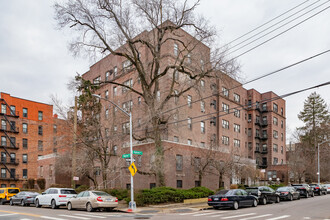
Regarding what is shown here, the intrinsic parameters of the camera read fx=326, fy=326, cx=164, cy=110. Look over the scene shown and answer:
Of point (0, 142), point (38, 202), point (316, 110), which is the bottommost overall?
point (38, 202)

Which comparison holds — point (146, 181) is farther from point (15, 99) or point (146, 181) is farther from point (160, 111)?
point (15, 99)

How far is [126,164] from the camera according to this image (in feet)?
127

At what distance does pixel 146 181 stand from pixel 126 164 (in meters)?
3.28

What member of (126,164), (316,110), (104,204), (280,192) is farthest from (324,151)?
(104,204)

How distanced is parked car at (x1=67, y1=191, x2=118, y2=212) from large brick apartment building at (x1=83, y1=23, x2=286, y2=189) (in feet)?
21.4

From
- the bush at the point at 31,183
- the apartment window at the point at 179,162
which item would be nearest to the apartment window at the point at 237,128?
the apartment window at the point at 179,162

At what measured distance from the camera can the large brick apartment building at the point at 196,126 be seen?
33.3 m

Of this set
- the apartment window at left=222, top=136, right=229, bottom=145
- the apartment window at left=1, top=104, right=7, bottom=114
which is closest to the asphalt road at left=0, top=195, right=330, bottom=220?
the apartment window at left=222, top=136, right=229, bottom=145

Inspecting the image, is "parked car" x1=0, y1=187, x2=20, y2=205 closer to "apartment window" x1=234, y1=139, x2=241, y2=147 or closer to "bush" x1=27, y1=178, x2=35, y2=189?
"bush" x1=27, y1=178, x2=35, y2=189

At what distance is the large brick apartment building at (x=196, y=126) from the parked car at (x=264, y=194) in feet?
→ 21.4

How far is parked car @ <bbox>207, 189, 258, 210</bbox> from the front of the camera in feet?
71.1

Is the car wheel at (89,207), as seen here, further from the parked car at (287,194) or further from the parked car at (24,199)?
the parked car at (287,194)

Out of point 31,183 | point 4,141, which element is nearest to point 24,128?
point 4,141

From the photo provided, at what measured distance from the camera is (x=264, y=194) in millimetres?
26469
